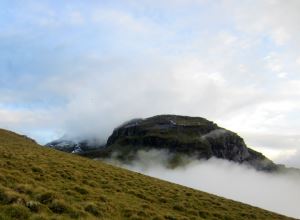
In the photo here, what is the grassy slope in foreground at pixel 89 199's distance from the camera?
19.8 metres

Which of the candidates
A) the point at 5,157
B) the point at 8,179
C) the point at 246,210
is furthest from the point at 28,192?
the point at 246,210

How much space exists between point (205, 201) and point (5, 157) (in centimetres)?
1946

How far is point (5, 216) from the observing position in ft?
55.1

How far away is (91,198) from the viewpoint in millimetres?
26156

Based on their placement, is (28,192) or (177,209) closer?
(28,192)

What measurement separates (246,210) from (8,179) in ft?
79.0

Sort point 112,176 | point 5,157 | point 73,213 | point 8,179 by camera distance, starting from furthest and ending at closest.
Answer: point 112,176
point 5,157
point 8,179
point 73,213

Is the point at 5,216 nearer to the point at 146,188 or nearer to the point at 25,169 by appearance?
the point at 25,169

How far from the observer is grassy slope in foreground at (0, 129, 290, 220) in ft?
65.0

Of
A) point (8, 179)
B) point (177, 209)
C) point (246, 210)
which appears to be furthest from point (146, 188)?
point (8, 179)

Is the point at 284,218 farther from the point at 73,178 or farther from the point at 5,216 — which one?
the point at 5,216

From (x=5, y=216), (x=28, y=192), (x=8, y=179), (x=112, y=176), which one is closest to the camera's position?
(x=5, y=216)

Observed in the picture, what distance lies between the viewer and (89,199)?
2567 cm

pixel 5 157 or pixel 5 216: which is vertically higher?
pixel 5 157
